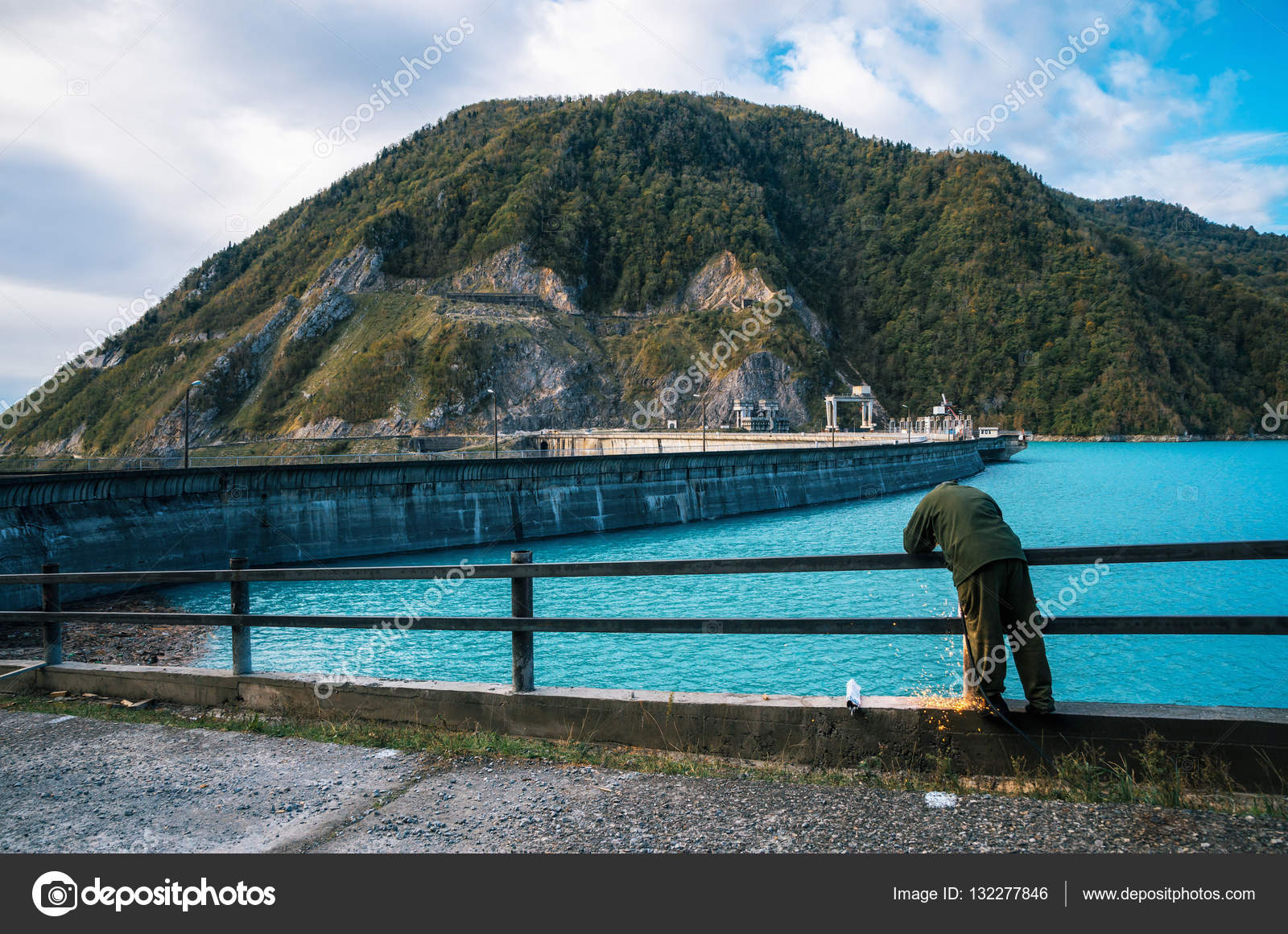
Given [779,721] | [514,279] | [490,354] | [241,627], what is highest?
[514,279]

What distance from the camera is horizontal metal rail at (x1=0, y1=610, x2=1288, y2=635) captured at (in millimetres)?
4613

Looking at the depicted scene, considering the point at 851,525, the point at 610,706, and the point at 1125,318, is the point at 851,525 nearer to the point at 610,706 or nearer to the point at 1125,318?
the point at 610,706

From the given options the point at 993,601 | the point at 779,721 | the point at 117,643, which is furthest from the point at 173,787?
the point at 117,643

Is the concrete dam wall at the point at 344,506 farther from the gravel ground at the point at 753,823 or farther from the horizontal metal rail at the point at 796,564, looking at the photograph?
the gravel ground at the point at 753,823

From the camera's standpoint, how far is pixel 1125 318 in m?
191

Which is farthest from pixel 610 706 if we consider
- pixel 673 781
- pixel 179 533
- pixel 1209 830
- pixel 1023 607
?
pixel 179 533

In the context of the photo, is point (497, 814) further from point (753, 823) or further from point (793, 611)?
point (793, 611)

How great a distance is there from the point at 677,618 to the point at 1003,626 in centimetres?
229

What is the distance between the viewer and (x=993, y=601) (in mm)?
4684

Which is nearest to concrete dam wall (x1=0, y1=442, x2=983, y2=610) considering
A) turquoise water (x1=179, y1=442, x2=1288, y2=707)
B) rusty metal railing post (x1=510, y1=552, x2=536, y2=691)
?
turquoise water (x1=179, y1=442, x2=1288, y2=707)

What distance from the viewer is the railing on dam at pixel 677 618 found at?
466cm

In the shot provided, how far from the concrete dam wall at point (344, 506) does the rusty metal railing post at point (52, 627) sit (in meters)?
19.5

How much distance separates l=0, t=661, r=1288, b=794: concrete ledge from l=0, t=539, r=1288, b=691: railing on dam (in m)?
0.34

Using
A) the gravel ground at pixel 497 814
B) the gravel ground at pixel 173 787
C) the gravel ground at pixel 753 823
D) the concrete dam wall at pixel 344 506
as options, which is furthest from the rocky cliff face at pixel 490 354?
the gravel ground at pixel 753 823
